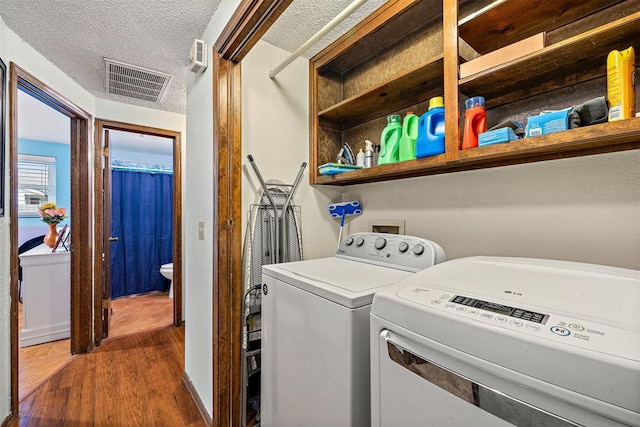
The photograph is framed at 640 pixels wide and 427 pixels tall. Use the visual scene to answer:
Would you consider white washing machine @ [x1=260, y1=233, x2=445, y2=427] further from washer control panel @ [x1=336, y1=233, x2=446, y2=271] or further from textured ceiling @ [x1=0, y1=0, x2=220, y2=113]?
textured ceiling @ [x1=0, y1=0, x2=220, y2=113]

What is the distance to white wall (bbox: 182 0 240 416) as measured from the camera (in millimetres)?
1572

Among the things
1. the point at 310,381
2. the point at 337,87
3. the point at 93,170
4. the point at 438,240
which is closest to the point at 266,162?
the point at 337,87

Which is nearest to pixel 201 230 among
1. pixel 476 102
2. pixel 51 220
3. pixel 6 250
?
pixel 6 250

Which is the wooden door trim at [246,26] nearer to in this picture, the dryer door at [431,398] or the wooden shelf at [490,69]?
the wooden shelf at [490,69]

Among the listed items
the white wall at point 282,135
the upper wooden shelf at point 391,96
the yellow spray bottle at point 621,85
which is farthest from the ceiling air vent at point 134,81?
the yellow spray bottle at point 621,85

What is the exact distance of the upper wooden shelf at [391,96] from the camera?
4.15 ft

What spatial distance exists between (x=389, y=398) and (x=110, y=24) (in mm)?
2198

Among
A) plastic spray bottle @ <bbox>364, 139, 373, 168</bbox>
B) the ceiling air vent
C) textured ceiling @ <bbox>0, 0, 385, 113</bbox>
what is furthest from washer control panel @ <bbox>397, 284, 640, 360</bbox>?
the ceiling air vent

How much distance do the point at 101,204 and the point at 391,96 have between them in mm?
2584

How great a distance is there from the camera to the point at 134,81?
223cm

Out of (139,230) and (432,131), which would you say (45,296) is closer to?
(139,230)

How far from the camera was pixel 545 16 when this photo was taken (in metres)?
1.04

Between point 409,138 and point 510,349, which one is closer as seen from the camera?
point 510,349

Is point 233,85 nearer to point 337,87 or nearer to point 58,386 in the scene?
point 337,87
